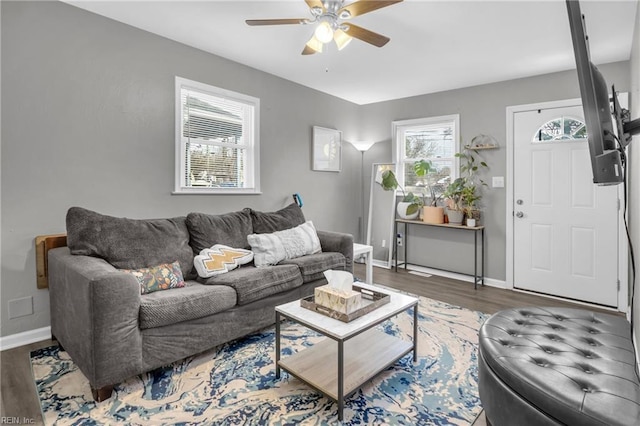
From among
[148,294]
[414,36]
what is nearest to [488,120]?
[414,36]

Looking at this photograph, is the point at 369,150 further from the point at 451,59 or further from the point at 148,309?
the point at 148,309

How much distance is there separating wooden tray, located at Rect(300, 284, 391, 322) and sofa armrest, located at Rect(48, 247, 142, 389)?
97cm

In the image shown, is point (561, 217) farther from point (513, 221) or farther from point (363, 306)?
point (363, 306)

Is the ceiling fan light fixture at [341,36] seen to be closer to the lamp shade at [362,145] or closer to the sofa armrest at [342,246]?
the sofa armrest at [342,246]

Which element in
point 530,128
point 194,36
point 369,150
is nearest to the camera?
point 194,36

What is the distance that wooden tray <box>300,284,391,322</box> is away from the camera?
1.86 m

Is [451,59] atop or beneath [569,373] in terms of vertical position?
atop

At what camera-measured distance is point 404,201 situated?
4695mm

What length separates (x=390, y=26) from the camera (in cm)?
274

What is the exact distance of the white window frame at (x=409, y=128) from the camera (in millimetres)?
4336

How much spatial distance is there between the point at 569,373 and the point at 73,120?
133 inches

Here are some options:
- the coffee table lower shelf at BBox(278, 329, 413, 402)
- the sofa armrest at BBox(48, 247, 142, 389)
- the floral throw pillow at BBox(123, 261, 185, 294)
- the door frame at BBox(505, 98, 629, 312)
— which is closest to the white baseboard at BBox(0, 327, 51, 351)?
the sofa armrest at BBox(48, 247, 142, 389)

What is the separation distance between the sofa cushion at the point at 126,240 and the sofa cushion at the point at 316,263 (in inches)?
35.4

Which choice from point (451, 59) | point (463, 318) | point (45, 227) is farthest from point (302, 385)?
point (451, 59)
